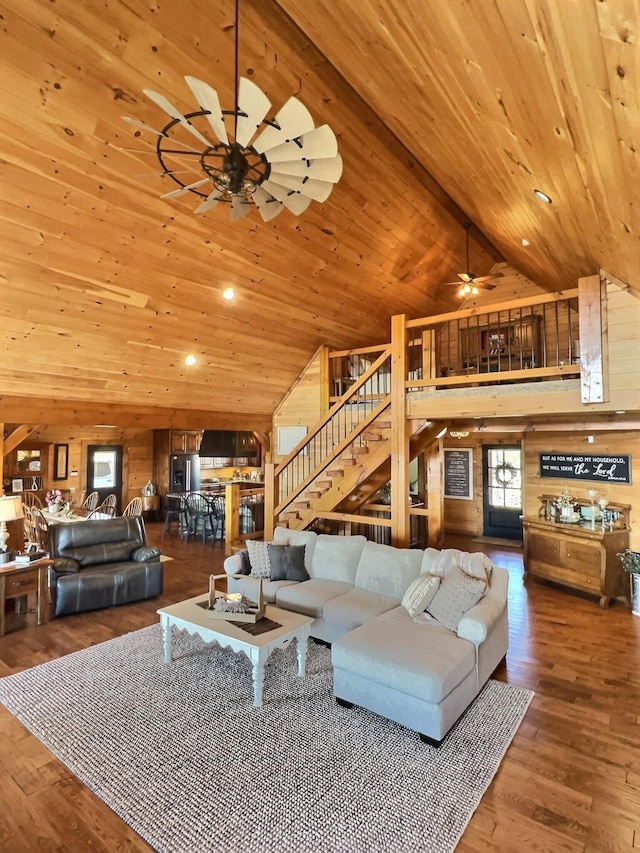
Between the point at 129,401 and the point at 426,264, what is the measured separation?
499cm

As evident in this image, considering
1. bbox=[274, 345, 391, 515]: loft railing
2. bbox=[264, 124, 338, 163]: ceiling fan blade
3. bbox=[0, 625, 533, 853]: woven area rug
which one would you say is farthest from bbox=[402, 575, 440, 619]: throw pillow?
bbox=[264, 124, 338, 163]: ceiling fan blade

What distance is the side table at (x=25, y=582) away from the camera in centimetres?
445

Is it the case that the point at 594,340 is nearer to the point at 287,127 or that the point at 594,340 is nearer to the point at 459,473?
the point at 287,127

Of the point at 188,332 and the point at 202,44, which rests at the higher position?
the point at 202,44

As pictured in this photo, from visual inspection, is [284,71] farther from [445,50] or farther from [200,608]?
[200,608]

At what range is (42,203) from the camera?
3.75 metres

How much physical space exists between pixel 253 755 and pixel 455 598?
176 centimetres

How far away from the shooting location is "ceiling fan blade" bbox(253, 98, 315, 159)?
6.91 feet

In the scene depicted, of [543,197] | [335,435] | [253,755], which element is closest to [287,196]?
[543,197]

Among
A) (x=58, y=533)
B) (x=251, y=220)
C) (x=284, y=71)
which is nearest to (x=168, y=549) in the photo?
(x=58, y=533)

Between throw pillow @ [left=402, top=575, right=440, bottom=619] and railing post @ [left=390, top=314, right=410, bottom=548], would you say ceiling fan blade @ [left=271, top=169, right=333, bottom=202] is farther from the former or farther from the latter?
railing post @ [left=390, top=314, right=410, bottom=548]

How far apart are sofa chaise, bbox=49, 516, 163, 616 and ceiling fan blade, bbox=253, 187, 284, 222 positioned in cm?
440

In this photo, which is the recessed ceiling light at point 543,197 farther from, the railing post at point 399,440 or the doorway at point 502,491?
the doorway at point 502,491

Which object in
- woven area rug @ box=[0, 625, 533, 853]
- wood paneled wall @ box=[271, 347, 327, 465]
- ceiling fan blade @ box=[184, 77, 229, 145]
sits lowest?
woven area rug @ box=[0, 625, 533, 853]
